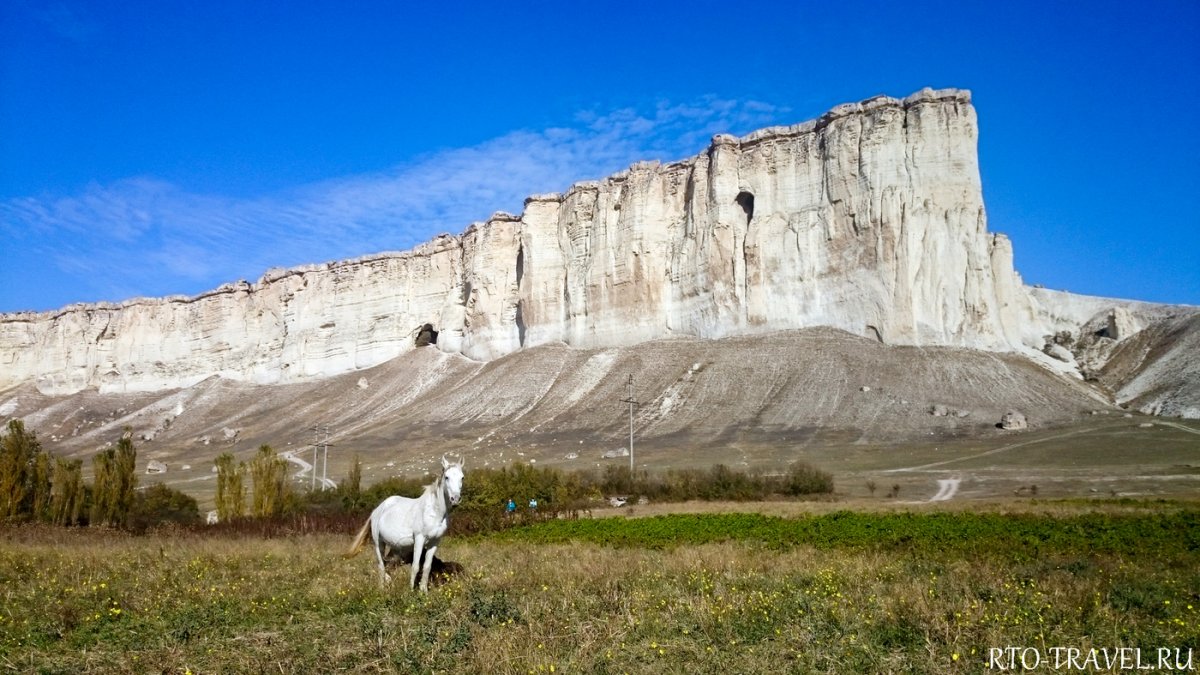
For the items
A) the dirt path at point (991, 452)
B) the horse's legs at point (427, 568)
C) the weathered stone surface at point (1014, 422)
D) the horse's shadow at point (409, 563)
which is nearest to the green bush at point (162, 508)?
the horse's shadow at point (409, 563)

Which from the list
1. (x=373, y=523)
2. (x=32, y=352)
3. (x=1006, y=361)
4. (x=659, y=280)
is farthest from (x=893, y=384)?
(x=32, y=352)

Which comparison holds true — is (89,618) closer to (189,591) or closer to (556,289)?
(189,591)

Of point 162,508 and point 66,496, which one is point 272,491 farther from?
point 162,508

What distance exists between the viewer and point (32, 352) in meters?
124

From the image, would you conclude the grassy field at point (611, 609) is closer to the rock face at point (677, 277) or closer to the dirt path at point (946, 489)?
the dirt path at point (946, 489)

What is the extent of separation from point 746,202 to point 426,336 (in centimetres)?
4457

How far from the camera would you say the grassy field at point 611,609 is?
24.1ft

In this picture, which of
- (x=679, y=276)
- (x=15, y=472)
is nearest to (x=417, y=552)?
(x=15, y=472)

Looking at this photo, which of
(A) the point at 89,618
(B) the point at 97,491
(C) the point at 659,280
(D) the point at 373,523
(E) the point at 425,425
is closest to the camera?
(A) the point at 89,618

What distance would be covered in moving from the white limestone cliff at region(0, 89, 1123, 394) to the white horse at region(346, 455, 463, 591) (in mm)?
62941

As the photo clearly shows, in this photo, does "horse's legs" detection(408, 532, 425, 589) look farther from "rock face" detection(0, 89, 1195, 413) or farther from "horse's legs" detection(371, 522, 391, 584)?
"rock face" detection(0, 89, 1195, 413)

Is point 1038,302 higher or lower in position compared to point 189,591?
higher

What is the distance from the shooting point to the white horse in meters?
10.5

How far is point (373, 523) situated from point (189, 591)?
2.34 m
